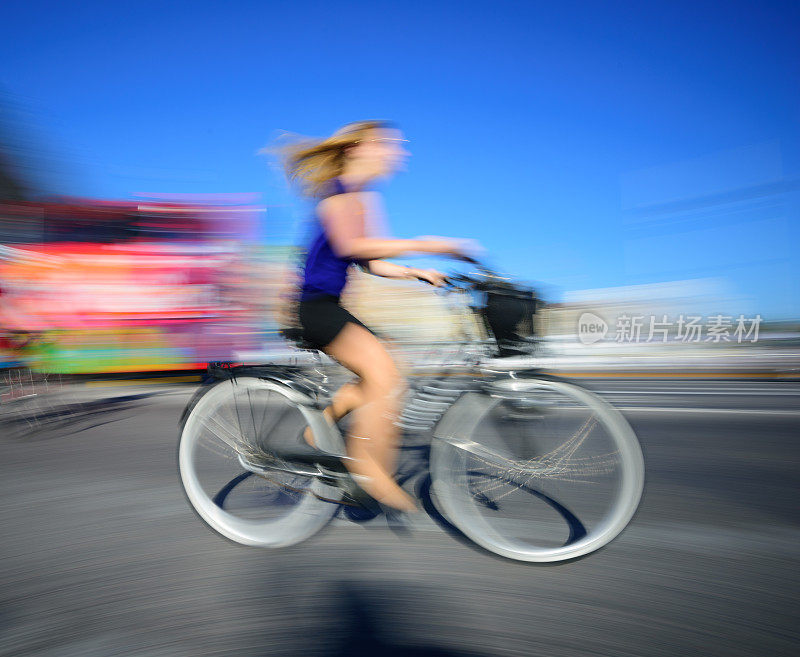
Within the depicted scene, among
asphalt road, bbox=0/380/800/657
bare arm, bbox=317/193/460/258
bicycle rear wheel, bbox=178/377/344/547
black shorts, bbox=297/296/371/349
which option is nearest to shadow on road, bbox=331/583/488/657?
asphalt road, bbox=0/380/800/657

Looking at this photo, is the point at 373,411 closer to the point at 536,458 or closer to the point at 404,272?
the point at 404,272

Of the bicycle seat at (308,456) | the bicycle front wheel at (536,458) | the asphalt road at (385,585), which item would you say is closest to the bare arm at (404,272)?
the bicycle front wheel at (536,458)

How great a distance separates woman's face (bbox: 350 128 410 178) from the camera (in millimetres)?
2256

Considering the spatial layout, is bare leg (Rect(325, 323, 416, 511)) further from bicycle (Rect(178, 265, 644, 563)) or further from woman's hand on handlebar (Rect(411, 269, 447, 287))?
woman's hand on handlebar (Rect(411, 269, 447, 287))

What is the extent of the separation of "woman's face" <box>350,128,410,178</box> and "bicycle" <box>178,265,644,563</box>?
1.92 ft

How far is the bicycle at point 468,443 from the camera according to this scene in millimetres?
2201

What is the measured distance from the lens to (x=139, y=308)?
901cm

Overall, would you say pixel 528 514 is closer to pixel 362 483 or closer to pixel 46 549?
pixel 362 483

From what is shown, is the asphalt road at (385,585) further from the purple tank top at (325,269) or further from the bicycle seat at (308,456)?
the purple tank top at (325,269)

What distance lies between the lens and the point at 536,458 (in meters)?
2.41

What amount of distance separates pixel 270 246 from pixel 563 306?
7.79m

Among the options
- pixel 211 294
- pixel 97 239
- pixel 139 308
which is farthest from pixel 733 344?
pixel 97 239

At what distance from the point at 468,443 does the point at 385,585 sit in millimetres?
666

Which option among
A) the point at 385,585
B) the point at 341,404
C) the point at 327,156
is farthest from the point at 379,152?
the point at 385,585
